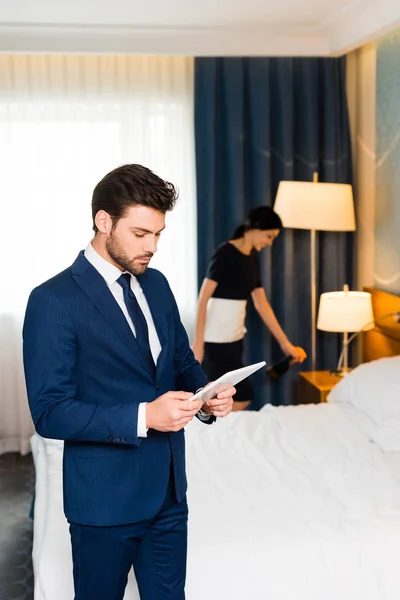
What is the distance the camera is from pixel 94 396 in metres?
1.74

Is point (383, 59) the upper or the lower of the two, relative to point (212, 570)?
upper

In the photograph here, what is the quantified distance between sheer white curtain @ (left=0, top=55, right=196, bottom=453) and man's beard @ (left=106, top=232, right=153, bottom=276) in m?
2.90

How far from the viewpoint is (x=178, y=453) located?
6.10 feet

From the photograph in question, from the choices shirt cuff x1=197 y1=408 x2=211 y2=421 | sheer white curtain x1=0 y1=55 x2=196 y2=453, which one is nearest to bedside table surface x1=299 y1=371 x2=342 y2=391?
sheer white curtain x1=0 y1=55 x2=196 y2=453

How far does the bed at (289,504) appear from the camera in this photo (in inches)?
86.9

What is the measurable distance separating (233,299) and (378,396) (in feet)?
3.39

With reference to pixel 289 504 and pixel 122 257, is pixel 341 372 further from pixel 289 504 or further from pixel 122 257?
pixel 122 257

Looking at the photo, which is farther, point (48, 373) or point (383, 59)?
point (383, 59)

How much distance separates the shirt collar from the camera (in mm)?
1810

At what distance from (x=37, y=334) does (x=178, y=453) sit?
0.45 meters

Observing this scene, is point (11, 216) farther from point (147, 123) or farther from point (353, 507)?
point (353, 507)

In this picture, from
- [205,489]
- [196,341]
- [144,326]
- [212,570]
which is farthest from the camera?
[196,341]

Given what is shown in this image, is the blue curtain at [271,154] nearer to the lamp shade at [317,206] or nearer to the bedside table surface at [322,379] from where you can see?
the lamp shade at [317,206]

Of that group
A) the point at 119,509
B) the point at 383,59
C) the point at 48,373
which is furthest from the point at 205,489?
the point at 383,59
